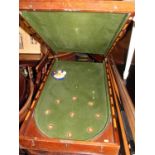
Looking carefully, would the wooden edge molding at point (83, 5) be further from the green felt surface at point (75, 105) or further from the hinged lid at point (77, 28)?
the green felt surface at point (75, 105)

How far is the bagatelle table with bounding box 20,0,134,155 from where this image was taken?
1.50 metres

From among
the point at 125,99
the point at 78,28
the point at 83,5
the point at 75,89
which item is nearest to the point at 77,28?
the point at 78,28

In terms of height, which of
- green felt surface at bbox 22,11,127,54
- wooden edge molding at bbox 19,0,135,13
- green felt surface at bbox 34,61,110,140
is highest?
wooden edge molding at bbox 19,0,135,13

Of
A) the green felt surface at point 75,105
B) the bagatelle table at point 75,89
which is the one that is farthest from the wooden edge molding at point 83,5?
the green felt surface at point 75,105

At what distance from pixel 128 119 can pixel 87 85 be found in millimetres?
645

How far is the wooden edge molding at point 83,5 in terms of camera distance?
4.57 feet

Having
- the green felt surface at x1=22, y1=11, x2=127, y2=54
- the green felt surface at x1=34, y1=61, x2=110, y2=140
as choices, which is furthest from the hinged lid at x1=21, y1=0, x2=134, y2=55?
the green felt surface at x1=34, y1=61, x2=110, y2=140

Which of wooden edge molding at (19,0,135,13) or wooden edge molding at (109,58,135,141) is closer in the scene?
wooden edge molding at (19,0,135,13)

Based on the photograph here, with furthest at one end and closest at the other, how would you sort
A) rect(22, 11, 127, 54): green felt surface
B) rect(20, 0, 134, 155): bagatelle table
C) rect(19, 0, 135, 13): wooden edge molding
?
rect(22, 11, 127, 54): green felt surface < rect(20, 0, 134, 155): bagatelle table < rect(19, 0, 135, 13): wooden edge molding

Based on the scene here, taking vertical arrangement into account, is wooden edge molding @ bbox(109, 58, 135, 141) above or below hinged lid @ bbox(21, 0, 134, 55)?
below

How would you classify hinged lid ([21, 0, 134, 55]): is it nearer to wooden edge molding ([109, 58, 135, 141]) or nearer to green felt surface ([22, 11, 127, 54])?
green felt surface ([22, 11, 127, 54])
